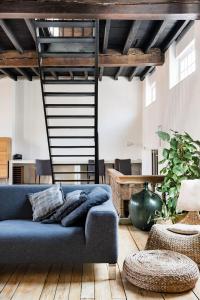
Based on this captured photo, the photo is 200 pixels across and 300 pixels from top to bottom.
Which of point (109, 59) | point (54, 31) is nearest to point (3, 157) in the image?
point (54, 31)

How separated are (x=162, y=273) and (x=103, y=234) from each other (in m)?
0.57

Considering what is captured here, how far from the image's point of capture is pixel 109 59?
676 cm

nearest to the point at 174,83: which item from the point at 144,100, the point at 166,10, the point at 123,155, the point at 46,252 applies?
the point at 166,10

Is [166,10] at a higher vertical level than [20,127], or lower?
higher

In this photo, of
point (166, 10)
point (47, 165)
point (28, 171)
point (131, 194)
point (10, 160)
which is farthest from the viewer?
point (28, 171)

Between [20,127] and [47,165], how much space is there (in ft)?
6.42

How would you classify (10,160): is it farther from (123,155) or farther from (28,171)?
(123,155)

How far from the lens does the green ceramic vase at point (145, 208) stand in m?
4.30

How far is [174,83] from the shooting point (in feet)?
→ 20.4

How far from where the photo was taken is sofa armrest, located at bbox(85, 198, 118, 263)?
276 cm

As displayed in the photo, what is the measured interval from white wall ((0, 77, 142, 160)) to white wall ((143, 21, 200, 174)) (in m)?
0.71

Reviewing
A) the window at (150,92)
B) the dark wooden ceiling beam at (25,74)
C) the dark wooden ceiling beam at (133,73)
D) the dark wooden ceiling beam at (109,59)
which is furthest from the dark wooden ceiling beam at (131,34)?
the dark wooden ceiling beam at (25,74)

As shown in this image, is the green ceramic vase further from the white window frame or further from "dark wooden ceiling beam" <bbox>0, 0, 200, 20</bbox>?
the white window frame

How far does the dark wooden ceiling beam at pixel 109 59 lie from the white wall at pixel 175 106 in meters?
0.34
